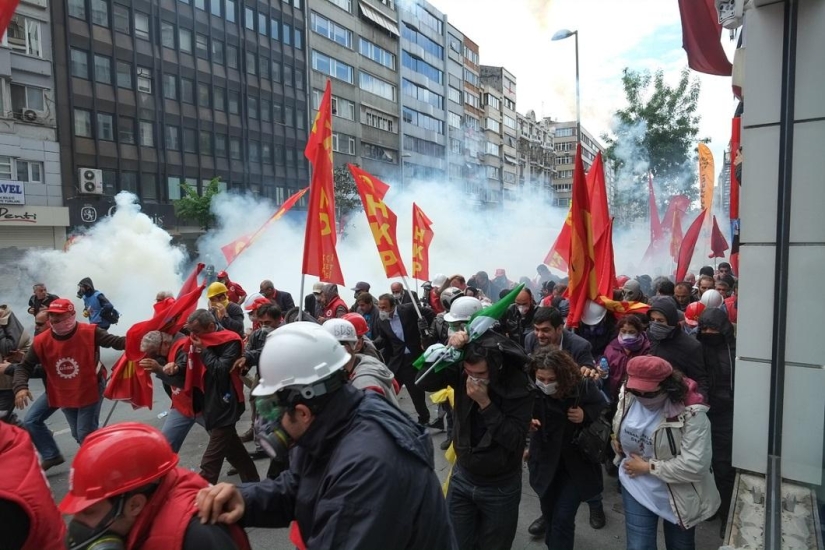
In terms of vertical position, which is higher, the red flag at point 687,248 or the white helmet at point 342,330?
the red flag at point 687,248

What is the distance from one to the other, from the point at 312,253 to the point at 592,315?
10.6 feet

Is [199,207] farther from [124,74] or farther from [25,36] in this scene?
[25,36]

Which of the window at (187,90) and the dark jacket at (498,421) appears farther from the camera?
the window at (187,90)

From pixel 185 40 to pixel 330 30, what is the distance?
41.9 ft

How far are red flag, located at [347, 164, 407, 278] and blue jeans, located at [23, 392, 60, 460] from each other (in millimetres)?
4275

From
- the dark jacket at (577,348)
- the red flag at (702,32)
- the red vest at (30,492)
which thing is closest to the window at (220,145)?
the red flag at (702,32)

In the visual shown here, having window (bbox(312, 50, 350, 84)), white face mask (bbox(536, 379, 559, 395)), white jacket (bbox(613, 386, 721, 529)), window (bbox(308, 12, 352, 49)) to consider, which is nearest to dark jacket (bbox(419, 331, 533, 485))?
white face mask (bbox(536, 379, 559, 395))

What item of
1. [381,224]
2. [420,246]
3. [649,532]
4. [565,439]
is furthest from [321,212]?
[649,532]

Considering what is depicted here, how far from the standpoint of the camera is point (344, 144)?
41.1 meters

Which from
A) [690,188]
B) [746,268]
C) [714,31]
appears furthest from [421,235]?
[690,188]

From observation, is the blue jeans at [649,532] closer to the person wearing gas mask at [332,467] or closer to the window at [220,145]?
the person wearing gas mask at [332,467]

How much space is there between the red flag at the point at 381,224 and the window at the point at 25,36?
24026 millimetres

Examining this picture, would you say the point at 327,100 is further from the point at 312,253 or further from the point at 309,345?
the point at 309,345

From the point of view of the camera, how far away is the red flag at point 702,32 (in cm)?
520
